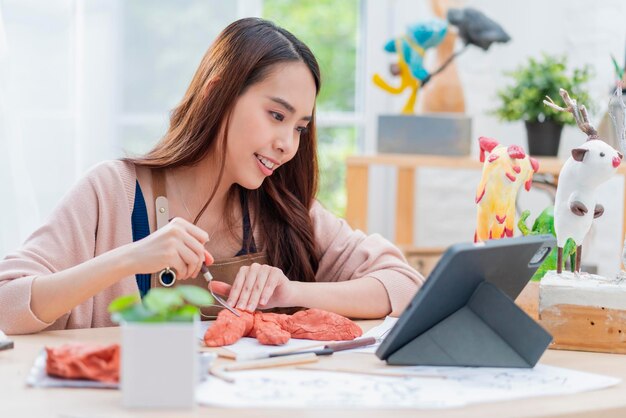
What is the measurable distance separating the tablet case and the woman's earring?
1.79 feet

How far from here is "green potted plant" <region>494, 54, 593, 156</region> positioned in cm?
262

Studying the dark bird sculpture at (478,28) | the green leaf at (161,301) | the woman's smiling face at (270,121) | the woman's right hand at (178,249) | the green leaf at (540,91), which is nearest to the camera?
the green leaf at (161,301)

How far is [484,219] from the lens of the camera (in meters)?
1.44

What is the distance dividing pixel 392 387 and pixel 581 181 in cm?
45

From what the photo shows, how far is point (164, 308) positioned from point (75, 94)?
1.79 meters

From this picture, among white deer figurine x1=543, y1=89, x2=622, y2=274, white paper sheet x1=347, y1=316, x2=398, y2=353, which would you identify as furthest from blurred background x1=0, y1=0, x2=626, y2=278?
white deer figurine x1=543, y1=89, x2=622, y2=274

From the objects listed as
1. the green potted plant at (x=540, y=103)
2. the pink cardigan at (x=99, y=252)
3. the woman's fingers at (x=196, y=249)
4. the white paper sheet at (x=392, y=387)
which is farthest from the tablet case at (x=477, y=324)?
the green potted plant at (x=540, y=103)

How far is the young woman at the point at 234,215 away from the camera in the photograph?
4.92 feet

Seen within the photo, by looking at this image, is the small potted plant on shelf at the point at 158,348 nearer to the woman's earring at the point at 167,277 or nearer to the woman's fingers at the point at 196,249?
the woman's fingers at the point at 196,249

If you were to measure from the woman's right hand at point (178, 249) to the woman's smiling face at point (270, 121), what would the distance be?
0.37 meters

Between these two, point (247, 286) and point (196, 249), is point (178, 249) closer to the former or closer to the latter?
point (196, 249)

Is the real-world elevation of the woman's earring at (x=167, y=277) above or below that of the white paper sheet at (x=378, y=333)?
above

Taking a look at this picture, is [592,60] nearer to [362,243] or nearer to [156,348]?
[362,243]

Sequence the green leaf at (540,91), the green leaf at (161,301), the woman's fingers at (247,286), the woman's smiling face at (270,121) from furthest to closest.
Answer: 1. the green leaf at (540,91)
2. the woman's smiling face at (270,121)
3. the woman's fingers at (247,286)
4. the green leaf at (161,301)
